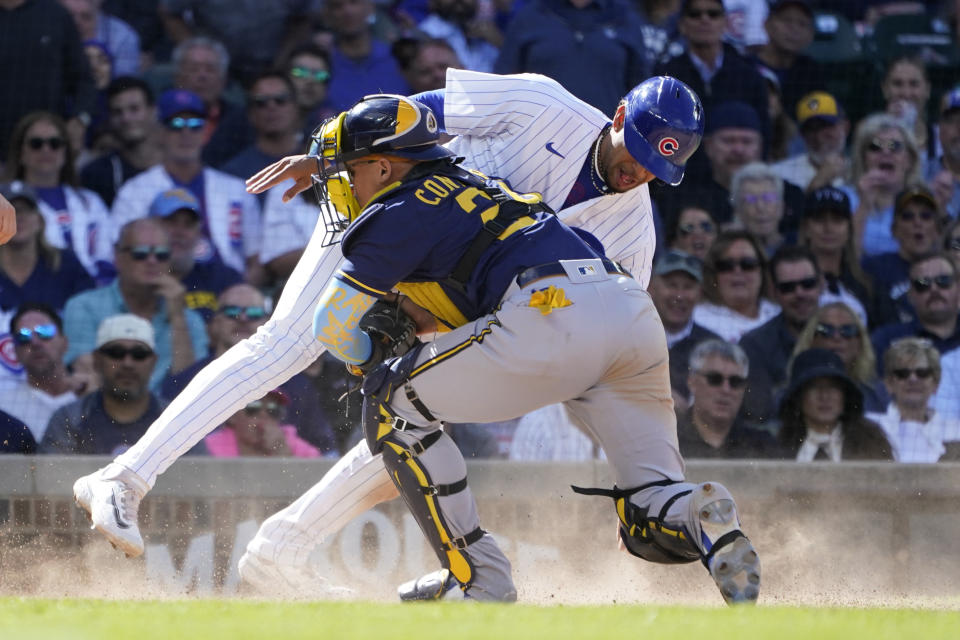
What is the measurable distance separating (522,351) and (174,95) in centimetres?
431

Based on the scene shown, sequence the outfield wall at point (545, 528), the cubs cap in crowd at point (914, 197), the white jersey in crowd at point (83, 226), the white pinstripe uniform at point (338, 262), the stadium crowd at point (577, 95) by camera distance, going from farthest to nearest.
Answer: the cubs cap in crowd at point (914, 197), the white jersey in crowd at point (83, 226), the stadium crowd at point (577, 95), the outfield wall at point (545, 528), the white pinstripe uniform at point (338, 262)

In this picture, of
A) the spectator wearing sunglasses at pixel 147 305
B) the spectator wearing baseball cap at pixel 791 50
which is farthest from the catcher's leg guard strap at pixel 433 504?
the spectator wearing baseball cap at pixel 791 50

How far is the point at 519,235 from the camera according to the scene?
3.99 m

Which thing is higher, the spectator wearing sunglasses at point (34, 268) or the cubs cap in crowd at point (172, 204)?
A: the cubs cap in crowd at point (172, 204)

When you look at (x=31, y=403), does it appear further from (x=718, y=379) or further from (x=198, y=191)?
(x=718, y=379)

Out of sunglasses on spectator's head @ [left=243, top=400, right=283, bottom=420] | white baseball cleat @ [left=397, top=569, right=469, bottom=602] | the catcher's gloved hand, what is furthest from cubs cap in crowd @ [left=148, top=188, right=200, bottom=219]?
white baseball cleat @ [left=397, top=569, right=469, bottom=602]

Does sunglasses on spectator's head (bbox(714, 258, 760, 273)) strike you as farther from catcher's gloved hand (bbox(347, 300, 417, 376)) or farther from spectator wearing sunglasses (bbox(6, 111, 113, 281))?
catcher's gloved hand (bbox(347, 300, 417, 376))

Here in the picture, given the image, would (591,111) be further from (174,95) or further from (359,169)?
(174,95)

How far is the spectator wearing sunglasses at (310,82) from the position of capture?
25.2ft

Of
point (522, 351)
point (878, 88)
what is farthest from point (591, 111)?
point (878, 88)

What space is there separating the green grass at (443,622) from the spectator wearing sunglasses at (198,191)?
3.86 m

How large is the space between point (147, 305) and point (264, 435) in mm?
951

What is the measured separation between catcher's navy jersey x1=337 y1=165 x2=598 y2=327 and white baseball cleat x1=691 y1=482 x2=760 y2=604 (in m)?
0.78

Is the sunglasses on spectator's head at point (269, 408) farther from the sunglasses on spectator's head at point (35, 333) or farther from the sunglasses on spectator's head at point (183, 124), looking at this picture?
the sunglasses on spectator's head at point (183, 124)
